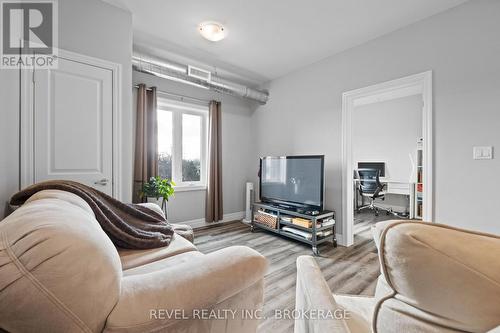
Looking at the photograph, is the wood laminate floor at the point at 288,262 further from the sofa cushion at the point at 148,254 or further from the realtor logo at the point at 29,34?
the realtor logo at the point at 29,34

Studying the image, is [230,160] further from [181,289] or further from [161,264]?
[181,289]

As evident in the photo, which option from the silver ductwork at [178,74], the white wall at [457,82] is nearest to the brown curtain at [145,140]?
the silver ductwork at [178,74]

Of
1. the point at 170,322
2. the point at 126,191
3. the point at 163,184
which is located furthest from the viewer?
the point at 163,184

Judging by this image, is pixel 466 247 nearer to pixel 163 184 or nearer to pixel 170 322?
pixel 170 322

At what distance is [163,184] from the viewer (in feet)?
9.52

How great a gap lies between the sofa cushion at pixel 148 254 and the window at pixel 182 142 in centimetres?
218

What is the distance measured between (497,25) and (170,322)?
10.5ft

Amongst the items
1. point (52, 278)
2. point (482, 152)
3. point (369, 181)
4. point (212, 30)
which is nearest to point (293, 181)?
point (482, 152)

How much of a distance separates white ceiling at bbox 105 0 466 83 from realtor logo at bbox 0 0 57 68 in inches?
23.2

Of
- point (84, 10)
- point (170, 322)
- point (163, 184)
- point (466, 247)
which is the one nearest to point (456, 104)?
point (466, 247)

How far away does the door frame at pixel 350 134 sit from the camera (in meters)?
2.19

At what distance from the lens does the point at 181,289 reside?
69cm

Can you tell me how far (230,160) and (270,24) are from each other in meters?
2.42

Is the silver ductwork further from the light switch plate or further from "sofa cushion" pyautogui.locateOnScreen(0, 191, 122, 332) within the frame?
the light switch plate
